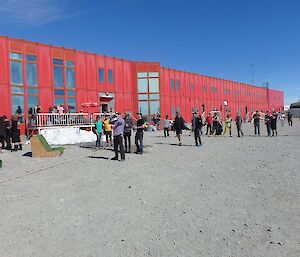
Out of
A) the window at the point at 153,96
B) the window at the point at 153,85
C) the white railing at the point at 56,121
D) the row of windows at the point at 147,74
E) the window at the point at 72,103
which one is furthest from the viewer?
the window at the point at 153,85

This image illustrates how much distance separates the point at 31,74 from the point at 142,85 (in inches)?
569

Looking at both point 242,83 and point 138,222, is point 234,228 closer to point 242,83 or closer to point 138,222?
point 138,222

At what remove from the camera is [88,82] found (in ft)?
102

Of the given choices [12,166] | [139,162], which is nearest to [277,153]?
[139,162]

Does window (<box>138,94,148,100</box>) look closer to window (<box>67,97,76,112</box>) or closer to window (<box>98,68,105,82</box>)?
window (<box>98,68,105,82</box>)

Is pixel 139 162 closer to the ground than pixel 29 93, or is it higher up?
closer to the ground

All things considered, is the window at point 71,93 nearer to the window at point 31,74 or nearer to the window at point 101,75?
the window at point 31,74

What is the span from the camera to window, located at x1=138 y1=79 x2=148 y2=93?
123 ft

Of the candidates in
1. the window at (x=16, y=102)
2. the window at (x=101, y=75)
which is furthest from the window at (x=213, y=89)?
the window at (x=16, y=102)

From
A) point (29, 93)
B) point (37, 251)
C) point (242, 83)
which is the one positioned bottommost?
point (37, 251)

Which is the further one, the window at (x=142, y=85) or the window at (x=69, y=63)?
the window at (x=142, y=85)

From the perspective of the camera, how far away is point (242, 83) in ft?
216

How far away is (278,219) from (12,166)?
28.6 feet

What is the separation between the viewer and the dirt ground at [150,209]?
4555mm
